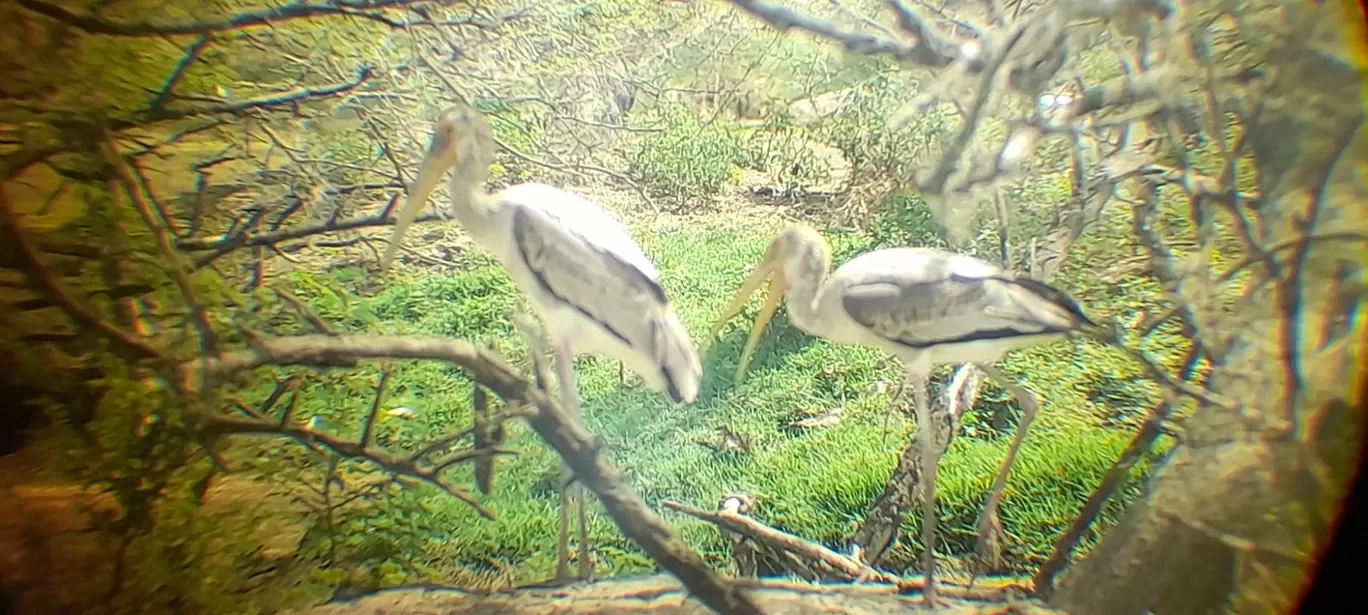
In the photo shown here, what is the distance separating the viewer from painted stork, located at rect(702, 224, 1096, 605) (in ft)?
3.85

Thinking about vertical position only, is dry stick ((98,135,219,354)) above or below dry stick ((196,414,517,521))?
above

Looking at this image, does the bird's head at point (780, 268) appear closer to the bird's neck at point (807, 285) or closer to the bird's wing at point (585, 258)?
the bird's neck at point (807, 285)

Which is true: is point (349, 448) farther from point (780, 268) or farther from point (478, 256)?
point (780, 268)

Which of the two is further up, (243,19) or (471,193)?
(243,19)

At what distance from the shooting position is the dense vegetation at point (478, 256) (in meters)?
1.09

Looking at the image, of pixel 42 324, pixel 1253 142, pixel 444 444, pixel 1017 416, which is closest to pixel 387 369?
pixel 444 444

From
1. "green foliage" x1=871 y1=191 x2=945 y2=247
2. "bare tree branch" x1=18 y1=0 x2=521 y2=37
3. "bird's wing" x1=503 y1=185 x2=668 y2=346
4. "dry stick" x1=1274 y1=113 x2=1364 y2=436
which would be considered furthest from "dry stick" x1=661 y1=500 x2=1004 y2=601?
"bare tree branch" x1=18 y1=0 x2=521 y2=37

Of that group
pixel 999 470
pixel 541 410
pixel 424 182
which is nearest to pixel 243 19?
pixel 424 182

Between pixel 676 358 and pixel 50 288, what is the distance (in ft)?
2.93

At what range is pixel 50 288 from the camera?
3.58ft

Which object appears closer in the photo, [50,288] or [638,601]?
[50,288]

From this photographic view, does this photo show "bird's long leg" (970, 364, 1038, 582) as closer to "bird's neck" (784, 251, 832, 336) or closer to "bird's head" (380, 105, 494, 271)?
"bird's neck" (784, 251, 832, 336)

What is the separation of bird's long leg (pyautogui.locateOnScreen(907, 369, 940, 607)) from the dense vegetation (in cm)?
3

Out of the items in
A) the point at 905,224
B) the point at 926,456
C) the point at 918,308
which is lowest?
the point at 926,456
